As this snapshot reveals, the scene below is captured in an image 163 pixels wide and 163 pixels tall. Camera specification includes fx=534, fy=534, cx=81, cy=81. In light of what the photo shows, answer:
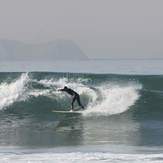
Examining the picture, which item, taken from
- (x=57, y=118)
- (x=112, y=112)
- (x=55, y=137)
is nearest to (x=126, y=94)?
(x=112, y=112)

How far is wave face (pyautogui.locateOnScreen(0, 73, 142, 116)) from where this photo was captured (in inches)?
806

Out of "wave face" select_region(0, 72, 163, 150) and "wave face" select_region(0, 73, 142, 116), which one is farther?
"wave face" select_region(0, 73, 142, 116)

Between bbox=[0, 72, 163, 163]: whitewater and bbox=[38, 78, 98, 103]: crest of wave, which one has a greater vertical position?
bbox=[38, 78, 98, 103]: crest of wave

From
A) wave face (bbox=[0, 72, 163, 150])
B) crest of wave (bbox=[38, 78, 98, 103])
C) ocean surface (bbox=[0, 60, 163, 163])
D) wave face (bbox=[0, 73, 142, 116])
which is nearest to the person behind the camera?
ocean surface (bbox=[0, 60, 163, 163])

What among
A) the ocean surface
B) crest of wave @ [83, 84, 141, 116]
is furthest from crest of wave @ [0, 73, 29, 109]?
crest of wave @ [83, 84, 141, 116]

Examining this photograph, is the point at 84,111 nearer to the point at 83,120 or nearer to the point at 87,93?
the point at 83,120

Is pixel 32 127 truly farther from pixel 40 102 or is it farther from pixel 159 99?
pixel 159 99

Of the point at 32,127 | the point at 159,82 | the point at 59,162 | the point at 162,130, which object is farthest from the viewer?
the point at 159,82

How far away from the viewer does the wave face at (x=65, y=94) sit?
67.2 feet

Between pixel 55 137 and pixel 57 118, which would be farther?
pixel 57 118

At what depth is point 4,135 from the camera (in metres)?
14.2

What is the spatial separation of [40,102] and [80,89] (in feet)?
6.91

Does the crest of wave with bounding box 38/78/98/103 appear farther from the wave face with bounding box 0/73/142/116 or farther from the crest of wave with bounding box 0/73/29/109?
the crest of wave with bounding box 0/73/29/109

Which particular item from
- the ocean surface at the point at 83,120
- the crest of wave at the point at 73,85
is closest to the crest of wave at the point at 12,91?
the ocean surface at the point at 83,120
